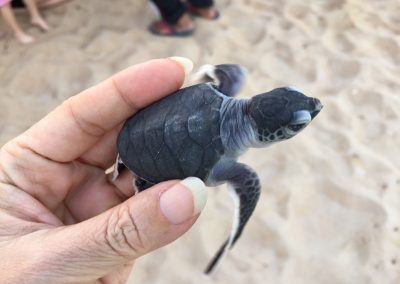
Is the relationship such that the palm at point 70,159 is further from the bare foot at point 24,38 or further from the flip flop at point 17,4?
the flip flop at point 17,4

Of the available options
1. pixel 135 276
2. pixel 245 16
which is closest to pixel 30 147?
pixel 135 276

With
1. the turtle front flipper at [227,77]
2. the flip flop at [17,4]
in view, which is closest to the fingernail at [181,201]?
the turtle front flipper at [227,77]

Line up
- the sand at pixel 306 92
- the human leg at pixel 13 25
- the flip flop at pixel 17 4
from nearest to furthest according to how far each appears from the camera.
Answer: the sand at pixel 306 92, the human leg at pixel 13 25, the flip flop at pixel 17 4

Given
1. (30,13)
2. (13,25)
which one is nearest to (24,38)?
(13,25)

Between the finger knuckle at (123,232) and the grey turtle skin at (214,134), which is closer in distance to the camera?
the finger knuckle at (123,232)

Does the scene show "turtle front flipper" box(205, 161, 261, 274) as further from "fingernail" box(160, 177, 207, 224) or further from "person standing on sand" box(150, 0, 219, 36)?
"person standing on sand" box(150, 0, 219, 36)

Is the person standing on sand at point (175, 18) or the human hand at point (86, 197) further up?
the human hand at point (86, 197)

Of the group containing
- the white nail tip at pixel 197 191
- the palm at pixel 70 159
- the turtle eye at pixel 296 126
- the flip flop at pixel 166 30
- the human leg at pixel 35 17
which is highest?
the turtle eye at pixel 296 126
